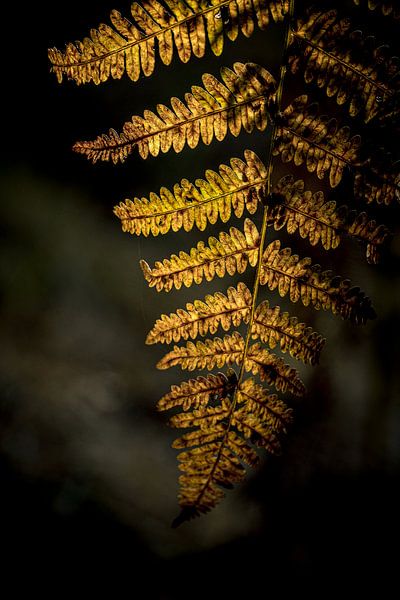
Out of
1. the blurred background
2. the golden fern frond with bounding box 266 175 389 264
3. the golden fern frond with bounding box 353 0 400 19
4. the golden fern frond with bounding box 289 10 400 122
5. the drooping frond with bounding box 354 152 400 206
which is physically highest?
the golden fern frond with bounding box 353 0 400 19

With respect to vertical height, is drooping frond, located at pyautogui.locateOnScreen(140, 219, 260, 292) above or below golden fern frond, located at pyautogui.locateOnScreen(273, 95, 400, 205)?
below

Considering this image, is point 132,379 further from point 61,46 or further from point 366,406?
point 61,46

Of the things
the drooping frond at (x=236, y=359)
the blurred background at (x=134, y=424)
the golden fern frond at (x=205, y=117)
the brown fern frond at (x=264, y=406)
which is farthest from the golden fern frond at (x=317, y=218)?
the blurred background at (x=134, y=424)

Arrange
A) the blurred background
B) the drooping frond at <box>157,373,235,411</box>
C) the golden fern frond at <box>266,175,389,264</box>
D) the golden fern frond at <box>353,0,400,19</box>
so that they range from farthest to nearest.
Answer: the blurred background
the drooping frond at <box>157,373,235,411</box>
the golden fern frond at <box>266,175,389,264</box>
the golden fern frond at <box>353,0,400,19</box>

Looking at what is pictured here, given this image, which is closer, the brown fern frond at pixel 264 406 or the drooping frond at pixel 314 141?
the drooping frond at pixel 314 141

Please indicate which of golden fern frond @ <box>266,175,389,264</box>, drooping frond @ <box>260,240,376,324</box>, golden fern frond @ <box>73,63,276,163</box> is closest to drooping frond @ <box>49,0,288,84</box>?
golden fern frond @ <box>73,63,276,163</box>

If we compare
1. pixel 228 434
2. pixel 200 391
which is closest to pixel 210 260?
pixel 200 391

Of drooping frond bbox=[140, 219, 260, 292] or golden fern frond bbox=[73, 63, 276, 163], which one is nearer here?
golden fern frond bbox=[73, 63, 276, 163]

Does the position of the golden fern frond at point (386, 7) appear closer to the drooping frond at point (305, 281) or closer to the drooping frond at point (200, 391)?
the drooping frond at point (305, 281)

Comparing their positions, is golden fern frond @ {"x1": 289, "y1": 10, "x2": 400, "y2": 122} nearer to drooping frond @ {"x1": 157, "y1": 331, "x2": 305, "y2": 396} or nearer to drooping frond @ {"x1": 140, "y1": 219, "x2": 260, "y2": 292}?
drooping frond @ {"x1": 140, "y1": 219, "x2": 260, "y2": 292}
